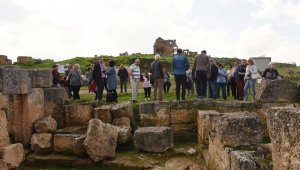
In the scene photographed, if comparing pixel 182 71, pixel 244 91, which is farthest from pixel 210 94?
pixel 182 71

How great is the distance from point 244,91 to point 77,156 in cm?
719

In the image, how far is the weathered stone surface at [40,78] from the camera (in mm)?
11086

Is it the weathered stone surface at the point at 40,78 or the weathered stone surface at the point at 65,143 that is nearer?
the weathered stone surface at the point at 65,143

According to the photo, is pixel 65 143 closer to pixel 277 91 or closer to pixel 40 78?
pixel 40 78

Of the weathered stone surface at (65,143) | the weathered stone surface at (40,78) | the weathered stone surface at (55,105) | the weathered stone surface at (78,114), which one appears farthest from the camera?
the weathered stone surface at (55,105)

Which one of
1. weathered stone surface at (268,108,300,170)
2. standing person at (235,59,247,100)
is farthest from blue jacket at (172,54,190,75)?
weathered stone surface at (268,108,300,170)

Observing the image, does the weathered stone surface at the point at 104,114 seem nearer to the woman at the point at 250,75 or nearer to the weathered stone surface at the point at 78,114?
the weathered stone surface at the point at 78,114

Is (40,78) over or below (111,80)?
over

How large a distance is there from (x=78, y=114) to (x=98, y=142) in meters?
2.53

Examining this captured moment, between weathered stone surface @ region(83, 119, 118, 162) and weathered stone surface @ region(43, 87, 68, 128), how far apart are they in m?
2.64

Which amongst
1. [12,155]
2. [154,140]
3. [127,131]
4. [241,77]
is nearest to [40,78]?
[12,155]

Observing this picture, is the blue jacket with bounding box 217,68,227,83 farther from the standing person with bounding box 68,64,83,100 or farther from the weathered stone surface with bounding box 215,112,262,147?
the weathered stone surface with bounding box 215,112,262,147

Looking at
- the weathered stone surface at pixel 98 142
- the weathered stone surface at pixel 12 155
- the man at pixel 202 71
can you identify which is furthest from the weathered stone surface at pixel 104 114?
the man at pixel 202 71

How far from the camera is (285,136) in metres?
4.19
